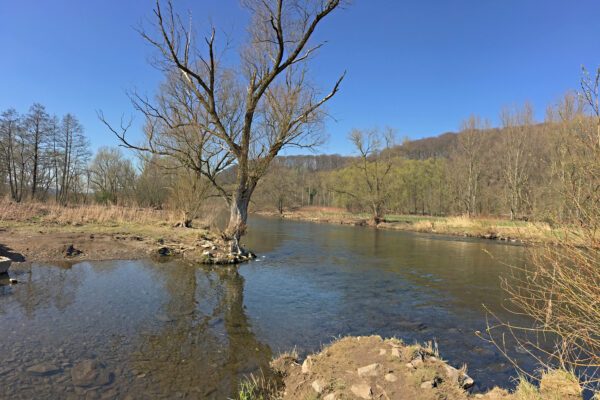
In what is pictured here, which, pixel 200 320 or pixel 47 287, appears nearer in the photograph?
pixel 200 320

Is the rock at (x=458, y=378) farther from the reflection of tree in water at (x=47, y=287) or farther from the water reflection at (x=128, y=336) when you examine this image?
the reflection of tree in water at (x=47, y=287)

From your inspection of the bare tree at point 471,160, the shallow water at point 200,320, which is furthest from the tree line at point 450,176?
the shallow water at point 200,320

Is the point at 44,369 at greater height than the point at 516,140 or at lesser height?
lesser

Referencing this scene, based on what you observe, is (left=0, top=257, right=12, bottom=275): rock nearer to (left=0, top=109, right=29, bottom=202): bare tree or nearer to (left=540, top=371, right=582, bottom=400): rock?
(left=540, top=371, right=582, bottom=400): rock

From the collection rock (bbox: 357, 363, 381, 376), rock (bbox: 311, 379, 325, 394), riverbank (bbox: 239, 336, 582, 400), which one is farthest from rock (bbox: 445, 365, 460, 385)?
rock (bbox: 311, 379, 325, 394)

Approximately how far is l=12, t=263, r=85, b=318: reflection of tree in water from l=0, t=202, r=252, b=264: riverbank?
1691 mm

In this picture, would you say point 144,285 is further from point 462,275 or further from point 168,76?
point 462,275

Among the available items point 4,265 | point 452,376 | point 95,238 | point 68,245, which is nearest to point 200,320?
point 452,376

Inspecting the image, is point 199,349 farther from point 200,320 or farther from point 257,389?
point 257,389

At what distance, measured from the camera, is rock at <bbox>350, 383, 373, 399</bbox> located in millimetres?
3799

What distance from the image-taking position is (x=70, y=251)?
42.1ft

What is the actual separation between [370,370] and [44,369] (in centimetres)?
448

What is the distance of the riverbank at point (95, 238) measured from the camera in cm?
1274

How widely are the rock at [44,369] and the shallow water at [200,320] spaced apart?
2 centimetres
